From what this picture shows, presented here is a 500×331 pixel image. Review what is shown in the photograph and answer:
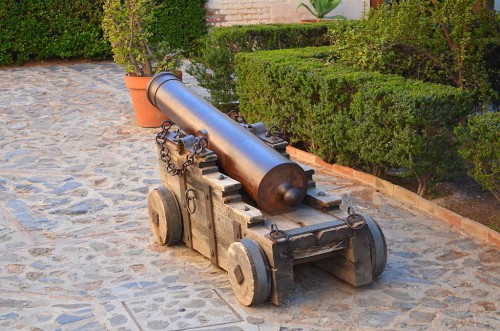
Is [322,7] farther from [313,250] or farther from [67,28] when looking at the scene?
[313,250]

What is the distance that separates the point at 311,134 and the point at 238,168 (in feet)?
8.79

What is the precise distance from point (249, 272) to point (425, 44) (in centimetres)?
439

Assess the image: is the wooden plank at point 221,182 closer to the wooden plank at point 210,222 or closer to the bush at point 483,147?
the wooden plank at point 210,222

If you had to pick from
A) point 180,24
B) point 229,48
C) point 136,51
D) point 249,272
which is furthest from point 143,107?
point 180,24

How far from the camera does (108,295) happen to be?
18.0 feet

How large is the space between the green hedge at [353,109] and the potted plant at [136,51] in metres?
1.17

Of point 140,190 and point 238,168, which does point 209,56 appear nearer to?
point 140,190

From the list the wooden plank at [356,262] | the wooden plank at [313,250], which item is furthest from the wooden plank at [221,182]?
the wooden plank at [356,262]

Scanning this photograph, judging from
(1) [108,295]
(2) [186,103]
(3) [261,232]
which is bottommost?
(1) [108,295]

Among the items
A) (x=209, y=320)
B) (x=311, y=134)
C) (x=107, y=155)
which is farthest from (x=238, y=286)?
(x=107, y=155)

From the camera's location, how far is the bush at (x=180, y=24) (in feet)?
49.6

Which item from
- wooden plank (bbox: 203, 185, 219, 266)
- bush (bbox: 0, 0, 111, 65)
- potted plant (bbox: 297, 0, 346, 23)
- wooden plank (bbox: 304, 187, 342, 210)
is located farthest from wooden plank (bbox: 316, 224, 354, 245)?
bush (bbox: 0, 0, 111, 65)

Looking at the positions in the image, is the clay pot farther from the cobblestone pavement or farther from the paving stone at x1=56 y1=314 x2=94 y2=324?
the paving stone at x1=56 y1=314 x2=94 y2=324

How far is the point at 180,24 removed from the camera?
1524cm
